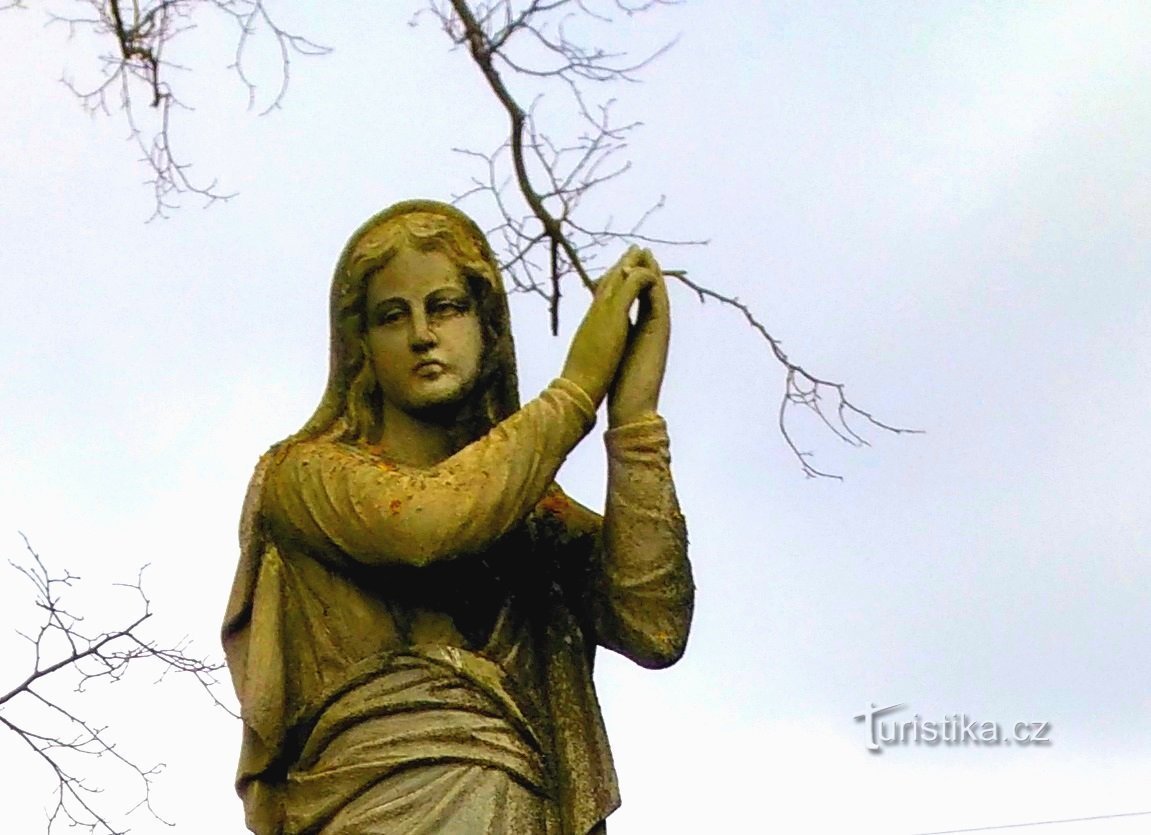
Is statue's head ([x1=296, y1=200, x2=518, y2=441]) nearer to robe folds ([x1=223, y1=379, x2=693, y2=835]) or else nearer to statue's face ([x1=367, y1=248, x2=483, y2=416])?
statue's face ([x1=367, y1=248, x2=483, y2=416])

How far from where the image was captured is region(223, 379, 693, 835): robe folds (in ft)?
11.9

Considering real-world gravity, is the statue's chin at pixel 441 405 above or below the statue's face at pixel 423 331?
below

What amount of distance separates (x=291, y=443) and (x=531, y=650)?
25.4 inches

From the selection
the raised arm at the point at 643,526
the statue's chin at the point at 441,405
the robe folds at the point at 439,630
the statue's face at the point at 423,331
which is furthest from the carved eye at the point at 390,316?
the raised arm at the point at 643,526

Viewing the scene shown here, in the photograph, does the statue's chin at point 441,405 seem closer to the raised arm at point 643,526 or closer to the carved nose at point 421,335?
the carved nose at point 421,335

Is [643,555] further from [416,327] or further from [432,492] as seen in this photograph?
[416,327]

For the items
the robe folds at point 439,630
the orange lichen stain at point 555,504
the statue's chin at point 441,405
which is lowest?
the robe folds at point 439,630

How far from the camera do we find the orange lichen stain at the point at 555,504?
161 inches

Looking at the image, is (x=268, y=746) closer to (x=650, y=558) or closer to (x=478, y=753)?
(x=478, y=753)

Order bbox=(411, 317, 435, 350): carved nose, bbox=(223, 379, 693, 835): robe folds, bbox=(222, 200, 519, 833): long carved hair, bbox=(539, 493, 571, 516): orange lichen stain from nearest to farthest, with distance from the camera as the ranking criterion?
bbox=(223, 379, 693, 835): robe folds, bbox=(222, 200, 519, 833): long carved hair, bbox=(411, 317, 435, 350): carved nose, bbox=(539, 493, 571, 516): orange lichen stain

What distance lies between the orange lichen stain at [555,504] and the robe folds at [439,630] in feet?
0.39

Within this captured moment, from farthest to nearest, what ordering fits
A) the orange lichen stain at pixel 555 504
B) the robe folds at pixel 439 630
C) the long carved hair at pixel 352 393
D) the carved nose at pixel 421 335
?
1. the orange lichen stain at pixel 555 504
2. the carved nose at pixel 421 335
3. the long carved hair at pixel 352 393
4. the robe folds at pixel 439 630

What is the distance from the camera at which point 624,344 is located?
12.8 ft

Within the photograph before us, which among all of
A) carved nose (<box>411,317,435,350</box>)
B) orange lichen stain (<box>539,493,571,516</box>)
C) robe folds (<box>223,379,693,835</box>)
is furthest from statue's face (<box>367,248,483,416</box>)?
orange lichen stain (<box>539,493,571,516</box>)
